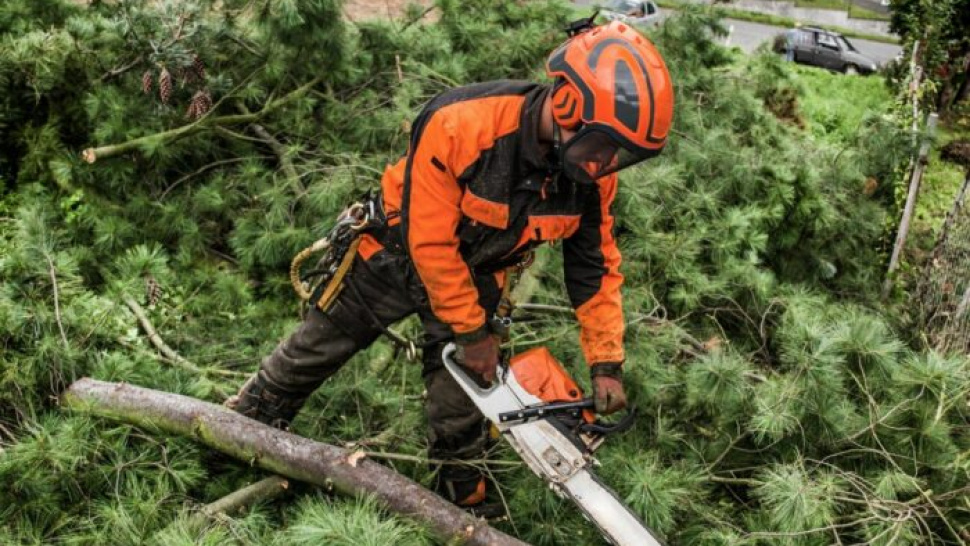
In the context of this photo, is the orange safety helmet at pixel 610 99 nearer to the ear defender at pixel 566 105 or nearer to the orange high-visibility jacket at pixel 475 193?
the ear defender at pixel 566 105

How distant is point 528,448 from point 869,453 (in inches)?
45.8

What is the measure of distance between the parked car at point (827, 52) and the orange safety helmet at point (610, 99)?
13740 mm

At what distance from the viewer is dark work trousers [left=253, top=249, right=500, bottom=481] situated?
2430 mm

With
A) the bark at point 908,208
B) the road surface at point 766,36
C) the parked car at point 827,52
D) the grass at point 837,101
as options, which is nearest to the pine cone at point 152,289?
the bark at point 908,208

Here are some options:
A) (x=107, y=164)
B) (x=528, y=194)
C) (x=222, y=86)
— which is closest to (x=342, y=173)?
(x=222, y=86)

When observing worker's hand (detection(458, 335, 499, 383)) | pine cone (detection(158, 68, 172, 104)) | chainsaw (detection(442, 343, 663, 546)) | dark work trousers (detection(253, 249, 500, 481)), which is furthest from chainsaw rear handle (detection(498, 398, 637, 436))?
pine cone (detection(158, 68, 172, 104))

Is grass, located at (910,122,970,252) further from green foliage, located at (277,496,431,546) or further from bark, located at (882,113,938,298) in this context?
green foliage, located at (277,496,431,546)

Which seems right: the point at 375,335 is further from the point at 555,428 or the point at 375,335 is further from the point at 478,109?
the point at 478,109

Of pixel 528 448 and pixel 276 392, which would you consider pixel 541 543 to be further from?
pixel 276 392

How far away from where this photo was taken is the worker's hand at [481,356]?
2.19m

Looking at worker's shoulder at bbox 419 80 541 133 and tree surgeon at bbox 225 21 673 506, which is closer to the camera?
tree surgeon at bbox 225 21 673 506

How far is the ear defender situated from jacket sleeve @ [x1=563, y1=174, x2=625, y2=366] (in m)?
0.49

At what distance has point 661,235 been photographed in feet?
10.6

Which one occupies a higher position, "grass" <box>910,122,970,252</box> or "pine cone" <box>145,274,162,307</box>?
"pine cone" <box>145,274,162,307</box>
